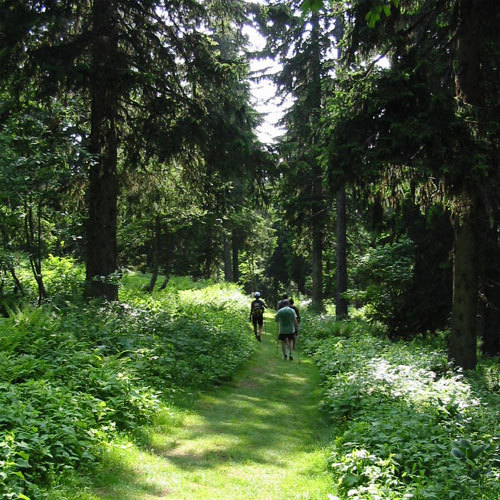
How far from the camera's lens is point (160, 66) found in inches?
535

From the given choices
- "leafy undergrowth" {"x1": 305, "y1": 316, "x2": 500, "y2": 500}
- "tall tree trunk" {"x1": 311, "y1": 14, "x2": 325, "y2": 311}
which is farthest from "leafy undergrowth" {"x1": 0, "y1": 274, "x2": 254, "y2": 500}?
"tall tree trunk" {"x1": 311, "y1": 14, "x2": 325, "y2": 311}

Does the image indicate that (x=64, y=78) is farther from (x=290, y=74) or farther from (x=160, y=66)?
(x=290, y=74)

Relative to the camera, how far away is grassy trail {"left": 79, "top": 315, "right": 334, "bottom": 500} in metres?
5.29

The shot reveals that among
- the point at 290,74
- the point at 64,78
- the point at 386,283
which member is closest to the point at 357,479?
the point at 64,78

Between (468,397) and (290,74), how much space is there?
69.5 feet

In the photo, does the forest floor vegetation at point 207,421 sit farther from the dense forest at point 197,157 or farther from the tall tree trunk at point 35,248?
the tall tree trunk at point 35,248

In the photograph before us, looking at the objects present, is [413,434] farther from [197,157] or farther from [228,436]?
[197,157]

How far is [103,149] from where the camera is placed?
11891 mm

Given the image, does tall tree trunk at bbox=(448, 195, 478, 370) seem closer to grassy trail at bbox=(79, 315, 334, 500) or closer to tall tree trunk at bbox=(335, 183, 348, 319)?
grassy trail at bbox=(79, 315, 334, 500)

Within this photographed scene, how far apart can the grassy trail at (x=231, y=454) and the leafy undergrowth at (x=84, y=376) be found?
0.42 metres

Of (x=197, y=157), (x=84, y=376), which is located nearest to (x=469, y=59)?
(x=197, y=157)

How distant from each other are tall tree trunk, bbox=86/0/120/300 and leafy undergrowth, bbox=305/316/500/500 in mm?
6624

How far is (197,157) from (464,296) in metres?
8.59

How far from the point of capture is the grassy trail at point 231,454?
529 cm
